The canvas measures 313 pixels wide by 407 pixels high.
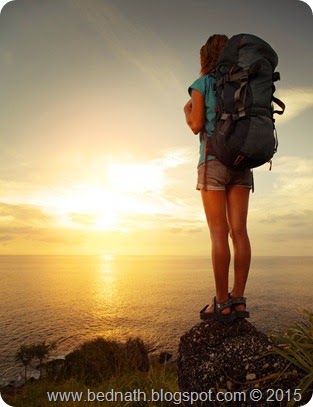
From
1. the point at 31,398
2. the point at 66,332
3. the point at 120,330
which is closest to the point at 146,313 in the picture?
the point at 120,330

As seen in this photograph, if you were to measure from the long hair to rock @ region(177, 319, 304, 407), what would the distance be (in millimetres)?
2663

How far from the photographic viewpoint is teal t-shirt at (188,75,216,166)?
3.24 metres

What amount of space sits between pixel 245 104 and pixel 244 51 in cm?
53

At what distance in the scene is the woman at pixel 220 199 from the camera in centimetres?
322

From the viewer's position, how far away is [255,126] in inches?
114

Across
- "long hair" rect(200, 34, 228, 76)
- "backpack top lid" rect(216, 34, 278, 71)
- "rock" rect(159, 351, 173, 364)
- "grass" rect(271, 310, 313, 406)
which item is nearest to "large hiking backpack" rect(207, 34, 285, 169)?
"backpack top lid" rect(216, 34, 278, 71)

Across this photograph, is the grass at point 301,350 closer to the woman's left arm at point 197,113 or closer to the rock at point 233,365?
the rock at point 233,365

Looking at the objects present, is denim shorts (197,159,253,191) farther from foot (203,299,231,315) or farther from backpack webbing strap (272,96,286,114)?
foot (203,299,231,315)

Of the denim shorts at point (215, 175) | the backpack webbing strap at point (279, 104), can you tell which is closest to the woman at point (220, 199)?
the denim shorts at point (215, 175)

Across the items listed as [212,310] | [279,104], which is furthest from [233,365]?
[279,104]

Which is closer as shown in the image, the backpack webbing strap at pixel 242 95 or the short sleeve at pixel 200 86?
the backpack webbing strap at pixel 242 95

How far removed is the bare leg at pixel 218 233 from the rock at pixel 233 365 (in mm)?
459

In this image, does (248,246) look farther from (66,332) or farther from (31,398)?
(66,332)

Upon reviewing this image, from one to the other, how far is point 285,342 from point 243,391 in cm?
60
